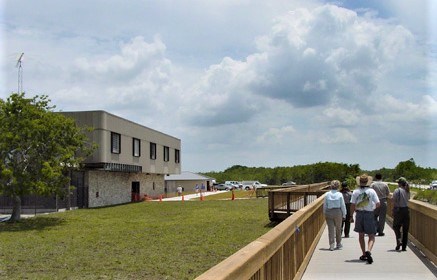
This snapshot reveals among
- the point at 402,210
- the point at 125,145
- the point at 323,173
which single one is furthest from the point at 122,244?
the point at 323,173

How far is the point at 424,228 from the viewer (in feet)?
42.0

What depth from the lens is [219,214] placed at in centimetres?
3684

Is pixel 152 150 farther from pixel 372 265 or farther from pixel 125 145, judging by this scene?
pixel 372 265

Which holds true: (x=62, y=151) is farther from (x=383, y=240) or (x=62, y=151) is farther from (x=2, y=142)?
(x=383, y=240)

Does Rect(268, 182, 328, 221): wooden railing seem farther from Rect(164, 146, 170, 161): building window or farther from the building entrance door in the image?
Rect(164, 146, 170, 161): building window

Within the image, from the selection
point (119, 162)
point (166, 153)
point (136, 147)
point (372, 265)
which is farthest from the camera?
point (166, 153)

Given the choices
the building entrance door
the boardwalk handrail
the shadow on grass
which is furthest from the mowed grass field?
the building entrance door

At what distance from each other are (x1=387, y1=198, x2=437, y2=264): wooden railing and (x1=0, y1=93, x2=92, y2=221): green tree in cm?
2104

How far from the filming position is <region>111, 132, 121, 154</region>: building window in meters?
48.4

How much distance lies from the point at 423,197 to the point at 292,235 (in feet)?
159

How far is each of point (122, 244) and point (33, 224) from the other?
11.4 m

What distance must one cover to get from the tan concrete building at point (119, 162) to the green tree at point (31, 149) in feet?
39.0

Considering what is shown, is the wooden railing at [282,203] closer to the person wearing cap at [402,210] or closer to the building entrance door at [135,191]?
the person wearing cap at [402,210]

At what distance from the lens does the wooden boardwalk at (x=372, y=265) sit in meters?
10.1
